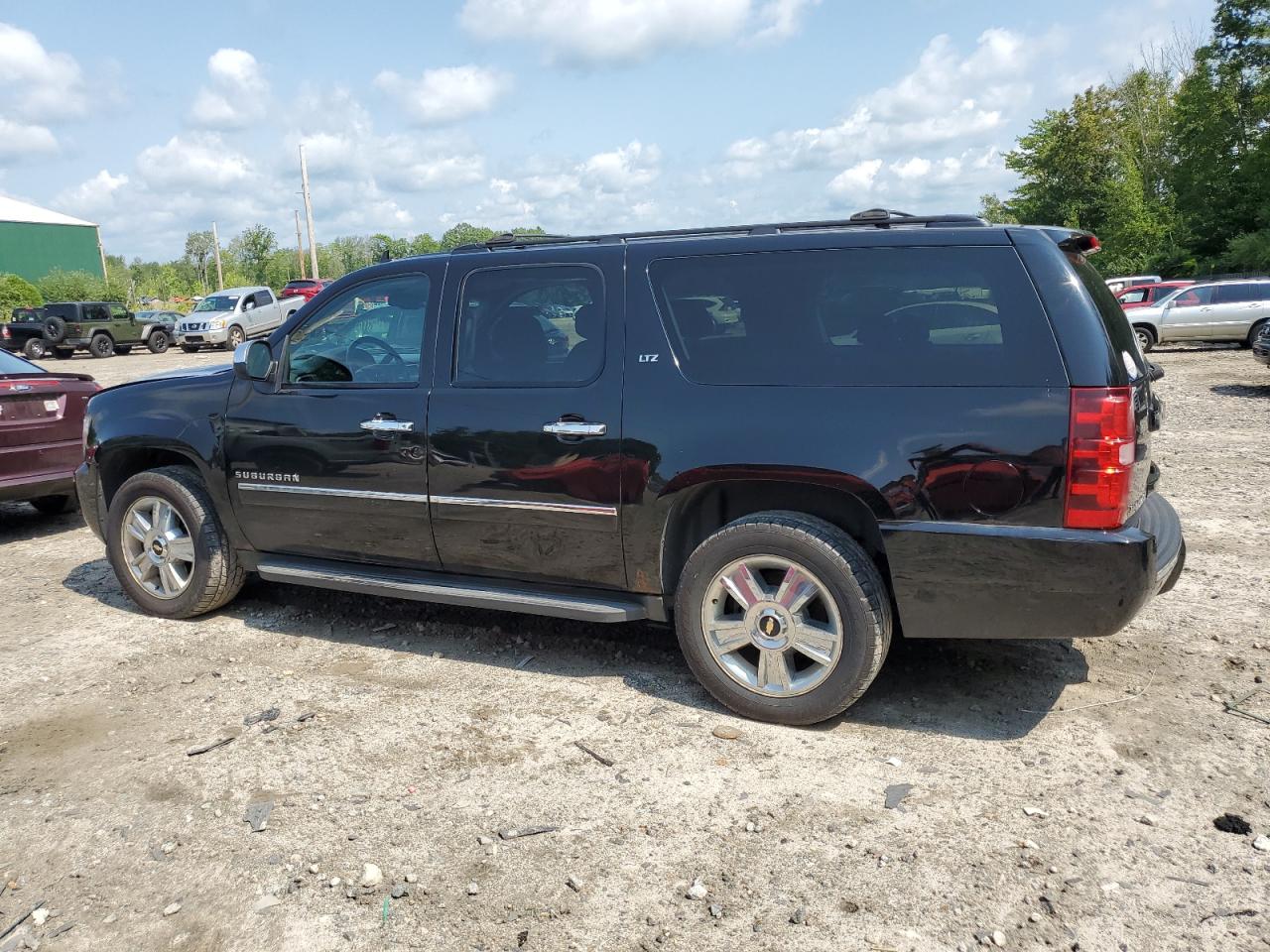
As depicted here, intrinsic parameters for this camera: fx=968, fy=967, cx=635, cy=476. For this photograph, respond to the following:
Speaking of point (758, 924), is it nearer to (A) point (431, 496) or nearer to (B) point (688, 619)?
(B) point (688, 619)

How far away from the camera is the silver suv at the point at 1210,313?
67.3ft

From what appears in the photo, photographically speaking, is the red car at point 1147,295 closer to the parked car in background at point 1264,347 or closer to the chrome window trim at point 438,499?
the parked car in background at point 1264,347

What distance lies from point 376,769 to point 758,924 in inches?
62.9

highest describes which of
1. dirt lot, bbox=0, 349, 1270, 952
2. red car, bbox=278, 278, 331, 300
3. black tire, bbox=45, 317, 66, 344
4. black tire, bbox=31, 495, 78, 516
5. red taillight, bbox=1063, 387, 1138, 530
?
red car, bbox=278, 278, 331, 300

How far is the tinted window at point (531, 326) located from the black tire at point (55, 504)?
18.4 ft

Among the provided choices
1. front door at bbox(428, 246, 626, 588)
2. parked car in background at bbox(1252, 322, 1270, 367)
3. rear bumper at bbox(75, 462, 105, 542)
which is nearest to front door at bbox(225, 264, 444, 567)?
front door at bbox(428, 246, 626, 588)

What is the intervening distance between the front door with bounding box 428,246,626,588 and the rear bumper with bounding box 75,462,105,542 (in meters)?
2.38

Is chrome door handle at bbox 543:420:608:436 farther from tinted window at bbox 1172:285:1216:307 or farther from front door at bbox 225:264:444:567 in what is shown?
tinted window at bbox 1172:285:1216:307

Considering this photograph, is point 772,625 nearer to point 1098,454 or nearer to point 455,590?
point 1098,454

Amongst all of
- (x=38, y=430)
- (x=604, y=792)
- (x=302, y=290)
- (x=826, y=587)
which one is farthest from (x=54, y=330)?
(x=826, y=587)

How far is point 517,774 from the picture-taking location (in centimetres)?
352

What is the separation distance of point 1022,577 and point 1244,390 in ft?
45.3

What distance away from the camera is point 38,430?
734 cm

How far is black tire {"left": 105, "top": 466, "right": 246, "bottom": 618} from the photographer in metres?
5.14
